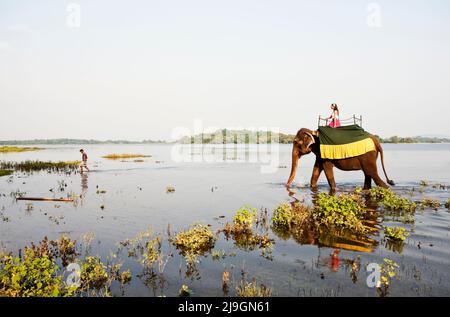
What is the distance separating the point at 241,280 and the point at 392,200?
379 inches

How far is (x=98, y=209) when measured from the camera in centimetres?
1600

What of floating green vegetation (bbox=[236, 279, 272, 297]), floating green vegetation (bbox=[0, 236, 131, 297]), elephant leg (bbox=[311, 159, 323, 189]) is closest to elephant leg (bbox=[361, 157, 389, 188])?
elephant leg (bbox=[311, 159, 323, 189])

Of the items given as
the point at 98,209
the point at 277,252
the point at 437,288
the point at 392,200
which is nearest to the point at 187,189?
the point at 98,209

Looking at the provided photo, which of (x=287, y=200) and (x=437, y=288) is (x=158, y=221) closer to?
(x=287, y=200)

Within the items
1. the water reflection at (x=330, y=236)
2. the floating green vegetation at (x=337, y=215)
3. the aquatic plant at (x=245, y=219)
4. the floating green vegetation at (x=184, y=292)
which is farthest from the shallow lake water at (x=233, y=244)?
the aquatic plant at (x=245, y=219)

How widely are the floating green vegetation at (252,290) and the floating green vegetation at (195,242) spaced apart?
2.40m

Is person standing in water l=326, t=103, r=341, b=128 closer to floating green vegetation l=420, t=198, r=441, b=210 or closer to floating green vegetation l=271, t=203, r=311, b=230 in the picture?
floating green vegetation l=420, t=198, r=441, b=210

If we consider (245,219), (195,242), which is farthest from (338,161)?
(195,242)

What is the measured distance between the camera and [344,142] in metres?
18.0

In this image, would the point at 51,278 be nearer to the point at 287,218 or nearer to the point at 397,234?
the point at 287,218

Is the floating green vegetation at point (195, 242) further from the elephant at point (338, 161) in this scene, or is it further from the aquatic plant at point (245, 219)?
the elephant at point (338, 161)

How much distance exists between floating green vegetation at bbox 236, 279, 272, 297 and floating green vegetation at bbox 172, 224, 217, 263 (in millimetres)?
2397

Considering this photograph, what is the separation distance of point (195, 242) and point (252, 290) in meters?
3.69

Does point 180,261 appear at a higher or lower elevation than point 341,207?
lower
